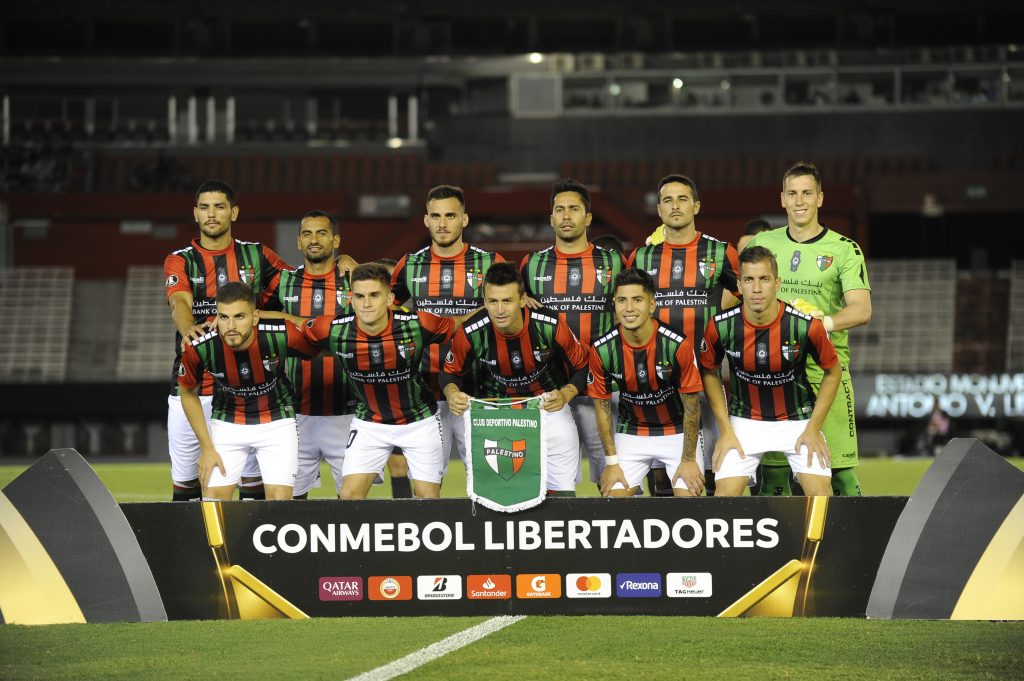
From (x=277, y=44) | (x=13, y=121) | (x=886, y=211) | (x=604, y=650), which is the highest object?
(x=277, y=44)

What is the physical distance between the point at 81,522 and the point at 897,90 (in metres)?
17.5

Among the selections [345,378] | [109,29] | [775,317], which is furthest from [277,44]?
[775,317]

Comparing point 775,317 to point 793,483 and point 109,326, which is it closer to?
point 793,483

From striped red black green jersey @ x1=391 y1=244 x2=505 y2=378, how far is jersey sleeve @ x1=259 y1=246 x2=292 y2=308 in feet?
2.35

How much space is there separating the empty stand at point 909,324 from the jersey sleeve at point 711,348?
39.3 ft

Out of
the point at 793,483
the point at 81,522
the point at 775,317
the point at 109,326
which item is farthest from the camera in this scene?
the point at 109,326

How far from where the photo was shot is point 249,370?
587 cm

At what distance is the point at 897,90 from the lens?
1997cm

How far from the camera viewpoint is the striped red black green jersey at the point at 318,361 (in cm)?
651

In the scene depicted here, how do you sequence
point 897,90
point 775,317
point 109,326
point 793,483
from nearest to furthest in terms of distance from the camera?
1. point 775,317
2. point 793,483
3. point 109,326
4. point 897,90

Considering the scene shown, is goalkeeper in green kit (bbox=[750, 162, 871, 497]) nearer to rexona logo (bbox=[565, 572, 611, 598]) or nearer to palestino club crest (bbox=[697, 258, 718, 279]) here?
palestino club crest (bbox=[697, 258, 718, 279])

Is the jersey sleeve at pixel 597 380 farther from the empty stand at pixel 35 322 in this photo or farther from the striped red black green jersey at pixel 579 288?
the empty stand at pixel 35 322

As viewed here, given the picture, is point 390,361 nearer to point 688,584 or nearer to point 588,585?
point 588,585

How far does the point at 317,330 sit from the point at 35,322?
44.0 ft
